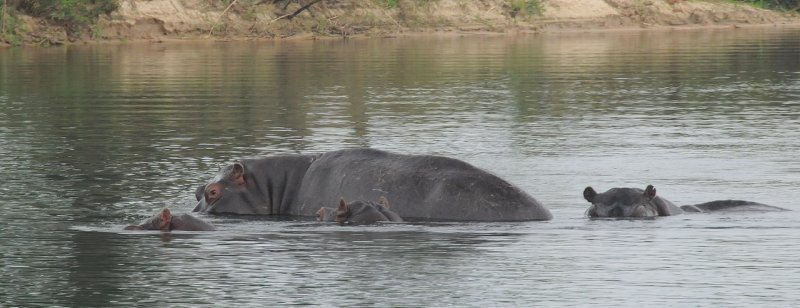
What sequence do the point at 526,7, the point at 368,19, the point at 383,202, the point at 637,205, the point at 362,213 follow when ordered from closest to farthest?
the point at 362,213, the point at 383,202, the point at 637,205, the point at 368,19, the point at 526,7

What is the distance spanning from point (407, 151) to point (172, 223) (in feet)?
20.5

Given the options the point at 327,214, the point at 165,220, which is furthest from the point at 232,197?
the point at 165,220

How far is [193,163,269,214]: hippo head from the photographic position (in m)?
13.7

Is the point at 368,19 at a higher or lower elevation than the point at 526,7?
lower

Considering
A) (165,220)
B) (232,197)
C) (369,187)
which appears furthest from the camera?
(232,197)

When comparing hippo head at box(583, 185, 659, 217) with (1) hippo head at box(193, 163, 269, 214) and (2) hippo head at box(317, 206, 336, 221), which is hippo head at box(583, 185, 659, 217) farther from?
(1) hippo head at box(193, 163, 269, 214)

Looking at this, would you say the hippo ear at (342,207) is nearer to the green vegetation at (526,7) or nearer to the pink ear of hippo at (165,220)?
the pink ear of hippo at (165,220)

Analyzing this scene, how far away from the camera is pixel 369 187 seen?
1328 cm

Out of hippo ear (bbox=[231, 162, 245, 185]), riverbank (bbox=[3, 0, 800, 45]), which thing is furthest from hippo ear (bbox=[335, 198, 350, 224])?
riverbank (bbox=[3, 0, 800, 45])

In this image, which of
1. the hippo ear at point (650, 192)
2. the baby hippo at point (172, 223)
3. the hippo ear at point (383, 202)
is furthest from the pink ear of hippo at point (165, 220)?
the hippo ear at point (650, 192)

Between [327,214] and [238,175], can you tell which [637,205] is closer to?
[327,214]

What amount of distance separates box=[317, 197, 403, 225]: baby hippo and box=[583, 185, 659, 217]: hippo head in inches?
61.6

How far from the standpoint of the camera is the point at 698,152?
60.1 ft

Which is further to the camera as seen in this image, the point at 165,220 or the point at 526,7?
the point at 526,7
